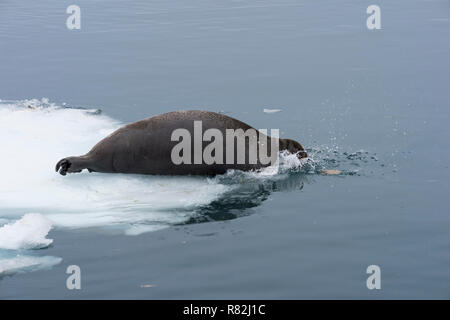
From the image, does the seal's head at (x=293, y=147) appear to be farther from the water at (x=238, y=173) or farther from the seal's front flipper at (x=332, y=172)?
the seal's front flipper at (x=332, y=172)

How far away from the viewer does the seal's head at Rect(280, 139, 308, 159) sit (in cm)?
1045

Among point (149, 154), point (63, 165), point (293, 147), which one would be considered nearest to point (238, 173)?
point (293, 147)

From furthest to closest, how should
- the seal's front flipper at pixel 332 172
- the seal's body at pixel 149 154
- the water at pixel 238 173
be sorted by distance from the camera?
the seal's front flipper at pixel 332 172 < the seal's body at pixel 149 154 < the water at pixel 238 173

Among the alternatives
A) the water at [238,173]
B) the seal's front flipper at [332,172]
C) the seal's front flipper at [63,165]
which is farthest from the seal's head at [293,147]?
the seal's front flipper at [63,165]

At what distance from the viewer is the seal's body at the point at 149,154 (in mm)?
10062

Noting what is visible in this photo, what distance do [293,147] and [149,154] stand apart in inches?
72.5

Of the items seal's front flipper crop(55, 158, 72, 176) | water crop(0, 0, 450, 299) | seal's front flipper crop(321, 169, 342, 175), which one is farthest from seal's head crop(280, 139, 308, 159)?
seal's front flipper crop(55, 158, 72, 176)

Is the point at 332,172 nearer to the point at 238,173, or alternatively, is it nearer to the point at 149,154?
the point at 238,173

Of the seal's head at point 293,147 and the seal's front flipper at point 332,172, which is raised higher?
the seal's head at point 293,147

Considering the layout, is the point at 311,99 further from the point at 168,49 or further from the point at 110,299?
the point at 110,299

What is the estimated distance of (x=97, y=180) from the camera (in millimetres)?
9977

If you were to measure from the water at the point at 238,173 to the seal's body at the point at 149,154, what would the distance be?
0.46ft

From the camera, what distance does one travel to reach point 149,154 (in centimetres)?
1010

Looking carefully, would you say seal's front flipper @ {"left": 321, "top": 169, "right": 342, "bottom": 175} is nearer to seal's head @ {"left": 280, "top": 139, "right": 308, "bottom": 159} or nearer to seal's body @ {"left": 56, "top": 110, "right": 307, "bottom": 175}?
seal's head @ {"left": 280, "top": 139, "right": 308, "bottom": 159}
